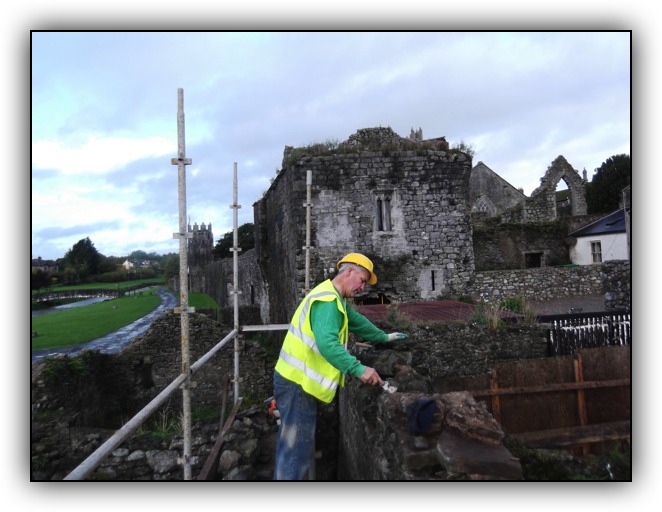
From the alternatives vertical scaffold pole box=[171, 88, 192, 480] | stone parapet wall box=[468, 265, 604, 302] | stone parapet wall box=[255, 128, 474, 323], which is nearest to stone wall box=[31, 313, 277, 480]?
vertical scaffold pole box=[171, 88, 192, 480]

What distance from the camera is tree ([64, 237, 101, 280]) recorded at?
4.64m

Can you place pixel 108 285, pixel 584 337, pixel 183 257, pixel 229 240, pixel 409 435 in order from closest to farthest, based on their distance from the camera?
pixel 409 435 → pixel 183 257 → pixel 108 285 → pixel 584 337 → pixel 229 240

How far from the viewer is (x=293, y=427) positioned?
3703 mm

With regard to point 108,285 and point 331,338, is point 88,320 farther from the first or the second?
point 331,338

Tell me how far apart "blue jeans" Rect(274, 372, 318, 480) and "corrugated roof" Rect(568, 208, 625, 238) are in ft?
72.6

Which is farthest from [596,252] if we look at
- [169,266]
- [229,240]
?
[229,240]

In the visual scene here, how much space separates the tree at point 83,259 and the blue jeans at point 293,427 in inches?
103

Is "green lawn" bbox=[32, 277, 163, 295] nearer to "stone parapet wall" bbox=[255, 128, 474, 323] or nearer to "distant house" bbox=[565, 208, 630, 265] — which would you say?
"stone parapet wall" bbox=[255, 128, 474, 323]

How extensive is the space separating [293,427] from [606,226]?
23863 millimetres

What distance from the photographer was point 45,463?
5.68 m

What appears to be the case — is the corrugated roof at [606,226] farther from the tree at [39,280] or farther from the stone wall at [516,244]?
the tree at [39,280]
